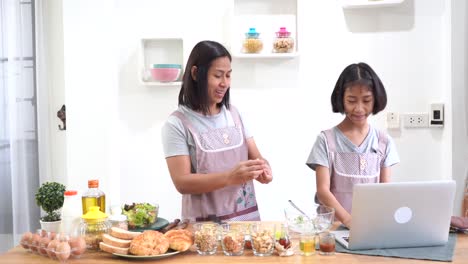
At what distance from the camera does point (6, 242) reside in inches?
118

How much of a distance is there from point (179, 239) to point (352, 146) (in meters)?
0.86

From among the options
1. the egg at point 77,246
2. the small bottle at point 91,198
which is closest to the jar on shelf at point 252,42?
the small bottle at point 91,198

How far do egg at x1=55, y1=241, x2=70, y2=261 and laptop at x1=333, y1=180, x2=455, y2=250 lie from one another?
839 millimetres

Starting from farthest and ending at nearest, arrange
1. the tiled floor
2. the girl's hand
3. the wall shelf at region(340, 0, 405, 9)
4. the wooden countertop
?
the tiled floor → the wall shelf at region(340, 0, 405, 9) → the girl's hand → the wooden countertop

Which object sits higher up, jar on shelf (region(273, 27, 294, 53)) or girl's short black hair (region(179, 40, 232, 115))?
jar on shelf (region(273, 27, 294, 53))

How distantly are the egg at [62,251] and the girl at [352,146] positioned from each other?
961 millimetres

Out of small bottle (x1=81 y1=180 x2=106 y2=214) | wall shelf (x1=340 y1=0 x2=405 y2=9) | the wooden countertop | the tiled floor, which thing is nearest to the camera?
the wooden countertop

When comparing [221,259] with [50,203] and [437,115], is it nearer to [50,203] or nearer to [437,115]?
[50,203]

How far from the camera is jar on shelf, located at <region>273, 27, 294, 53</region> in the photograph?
2904 millimetres

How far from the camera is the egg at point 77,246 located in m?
1.56

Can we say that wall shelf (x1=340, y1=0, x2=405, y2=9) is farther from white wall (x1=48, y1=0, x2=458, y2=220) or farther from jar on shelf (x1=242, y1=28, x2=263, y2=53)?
jar on shelf (x1=242, y1=28, x2=263, y2=53)

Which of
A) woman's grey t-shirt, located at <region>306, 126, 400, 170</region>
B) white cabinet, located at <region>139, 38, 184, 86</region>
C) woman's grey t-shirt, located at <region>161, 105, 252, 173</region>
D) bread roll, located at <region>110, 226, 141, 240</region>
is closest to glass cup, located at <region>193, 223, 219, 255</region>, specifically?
bread roll, located at <region>110, 226, 141, 240</region>

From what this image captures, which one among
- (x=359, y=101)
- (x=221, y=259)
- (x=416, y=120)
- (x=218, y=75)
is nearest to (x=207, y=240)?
(x=221, y=259)

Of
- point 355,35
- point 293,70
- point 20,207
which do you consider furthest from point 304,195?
point 20,207
